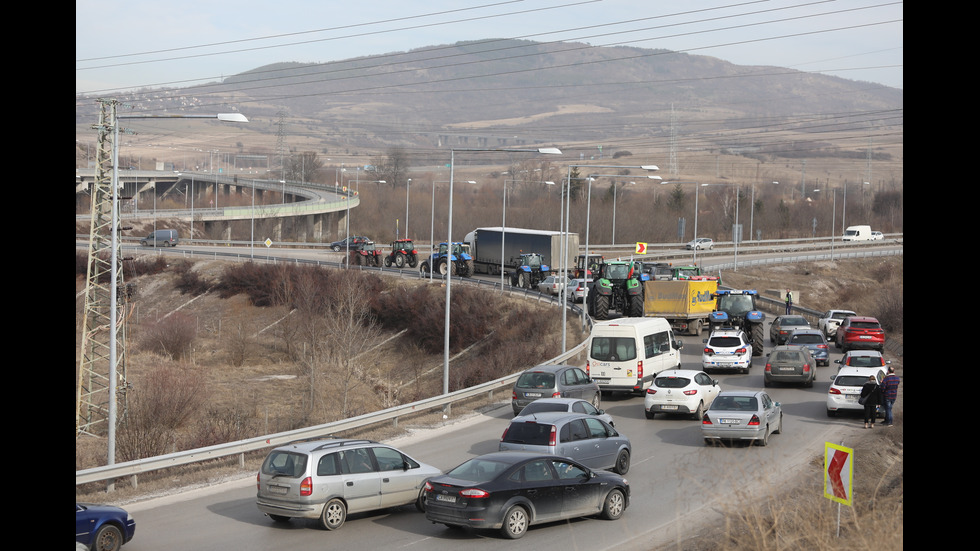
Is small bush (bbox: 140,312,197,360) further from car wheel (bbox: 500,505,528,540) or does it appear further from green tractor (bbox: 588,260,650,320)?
car wheel (bbox: 500,505,528,540)

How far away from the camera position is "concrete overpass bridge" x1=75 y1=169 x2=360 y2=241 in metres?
112

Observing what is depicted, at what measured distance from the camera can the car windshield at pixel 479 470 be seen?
15133 mm

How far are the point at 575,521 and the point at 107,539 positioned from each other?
24.1 feet

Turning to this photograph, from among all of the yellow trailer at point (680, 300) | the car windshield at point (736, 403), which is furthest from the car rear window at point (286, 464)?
the yellow trailer at point (680, 300)

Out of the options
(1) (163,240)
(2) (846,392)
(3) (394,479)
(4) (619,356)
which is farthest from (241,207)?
(3) (394,479)

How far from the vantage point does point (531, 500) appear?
50.0 ft

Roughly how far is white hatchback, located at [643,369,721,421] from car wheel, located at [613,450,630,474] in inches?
250

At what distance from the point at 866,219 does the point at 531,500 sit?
446ft

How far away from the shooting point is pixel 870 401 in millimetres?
23984

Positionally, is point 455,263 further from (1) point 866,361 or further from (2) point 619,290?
(1) point 866,361

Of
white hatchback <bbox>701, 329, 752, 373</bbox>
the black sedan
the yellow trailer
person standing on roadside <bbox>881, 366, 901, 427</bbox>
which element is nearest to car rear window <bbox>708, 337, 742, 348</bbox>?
white hatchback <bbox>701, 329, 752, 373</bbox>
